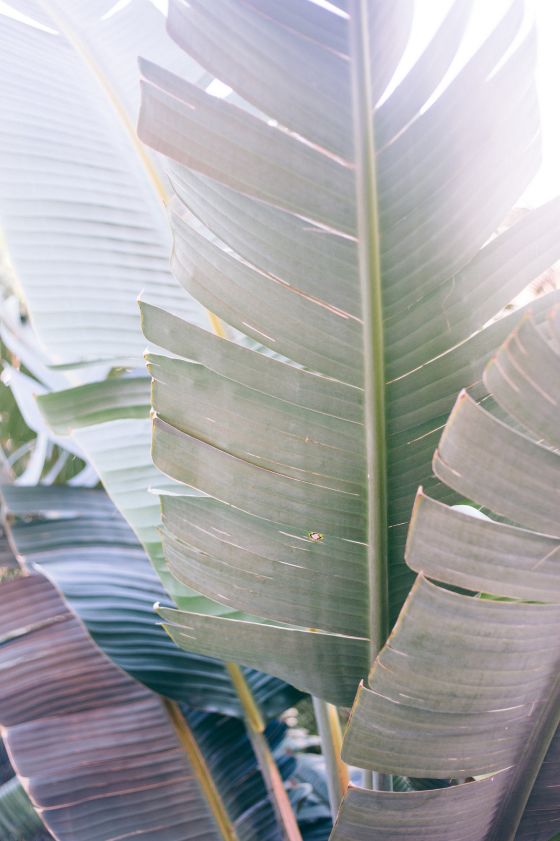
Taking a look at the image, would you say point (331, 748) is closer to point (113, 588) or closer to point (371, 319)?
point (113, 588)

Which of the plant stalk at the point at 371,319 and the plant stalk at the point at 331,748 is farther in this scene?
the plant stalk at the point at 331,748

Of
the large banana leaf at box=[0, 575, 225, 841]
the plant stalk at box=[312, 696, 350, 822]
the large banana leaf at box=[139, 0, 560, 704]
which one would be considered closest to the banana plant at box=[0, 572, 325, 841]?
the large banana leaf at box=[0, 575, 225, 841]

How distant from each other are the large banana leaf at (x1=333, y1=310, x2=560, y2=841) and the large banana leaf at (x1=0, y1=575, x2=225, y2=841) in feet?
1.21

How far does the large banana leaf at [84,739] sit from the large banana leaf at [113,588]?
6 centimetres

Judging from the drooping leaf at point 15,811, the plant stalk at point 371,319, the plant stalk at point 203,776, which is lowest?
the drooping leaf at point 15,811

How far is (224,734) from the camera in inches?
32.3

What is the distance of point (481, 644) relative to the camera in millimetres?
367

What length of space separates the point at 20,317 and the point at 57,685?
24.6 inches

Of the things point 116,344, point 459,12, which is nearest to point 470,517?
point 459,12

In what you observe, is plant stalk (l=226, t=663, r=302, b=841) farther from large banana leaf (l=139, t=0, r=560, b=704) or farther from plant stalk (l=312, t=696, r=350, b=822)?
large banana leaf (l=139, t=0, r=560, b=704)

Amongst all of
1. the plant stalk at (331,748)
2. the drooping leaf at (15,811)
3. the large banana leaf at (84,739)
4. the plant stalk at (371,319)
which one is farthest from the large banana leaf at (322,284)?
the drooping leaf at (15,811)

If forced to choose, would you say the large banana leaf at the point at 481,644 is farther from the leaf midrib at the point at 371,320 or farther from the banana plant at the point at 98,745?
the banana plant at the point at 98,745

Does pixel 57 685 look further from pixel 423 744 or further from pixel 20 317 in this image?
pixel 20 317

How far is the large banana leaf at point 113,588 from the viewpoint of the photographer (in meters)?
0.72
